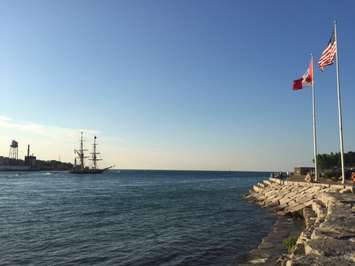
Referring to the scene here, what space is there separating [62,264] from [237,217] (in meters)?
16.2

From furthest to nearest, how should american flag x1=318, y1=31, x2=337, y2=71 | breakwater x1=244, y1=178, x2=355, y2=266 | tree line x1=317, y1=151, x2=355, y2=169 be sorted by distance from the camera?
tree line x1=317, y1=151, x2=355, y2=169, american flag x1=318, y1=31, x2=337, y2=71, breakwater x1=244, y1=178, x2=355, y2=266

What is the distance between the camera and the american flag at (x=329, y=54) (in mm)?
26141

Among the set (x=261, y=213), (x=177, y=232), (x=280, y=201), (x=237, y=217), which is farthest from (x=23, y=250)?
(x=280, y=201)

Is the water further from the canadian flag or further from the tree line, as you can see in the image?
the tree line

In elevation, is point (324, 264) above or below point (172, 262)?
above

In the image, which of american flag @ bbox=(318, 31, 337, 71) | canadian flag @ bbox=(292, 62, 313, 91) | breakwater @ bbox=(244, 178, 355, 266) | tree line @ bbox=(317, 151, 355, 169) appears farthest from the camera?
tree line @ bbox=(317, 151, 355, 169)

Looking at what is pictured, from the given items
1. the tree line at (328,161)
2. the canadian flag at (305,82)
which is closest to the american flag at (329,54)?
the canadian flag at (305,82)

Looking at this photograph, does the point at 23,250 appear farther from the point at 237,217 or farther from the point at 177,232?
the point at 237,217

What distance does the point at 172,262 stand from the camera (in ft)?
52.2

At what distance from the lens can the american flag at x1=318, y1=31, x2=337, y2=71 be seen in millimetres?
26141

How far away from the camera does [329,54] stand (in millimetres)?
26531

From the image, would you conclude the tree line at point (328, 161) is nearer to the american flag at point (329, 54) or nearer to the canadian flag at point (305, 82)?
the canadian flag at point (305, 82)

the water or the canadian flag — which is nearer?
the water

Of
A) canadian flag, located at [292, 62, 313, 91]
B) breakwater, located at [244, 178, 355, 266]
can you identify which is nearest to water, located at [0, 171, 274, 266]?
breakwater, located at [244, 178, 355, 266]
